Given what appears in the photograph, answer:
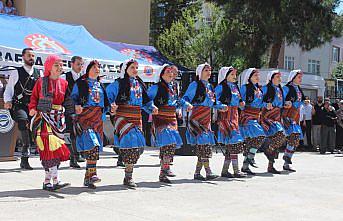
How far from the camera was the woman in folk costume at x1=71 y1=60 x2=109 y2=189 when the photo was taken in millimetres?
7578

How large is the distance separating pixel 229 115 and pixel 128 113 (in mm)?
2242

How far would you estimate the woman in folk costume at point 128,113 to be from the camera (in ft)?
26.0

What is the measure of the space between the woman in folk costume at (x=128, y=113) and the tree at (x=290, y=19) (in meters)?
13.8

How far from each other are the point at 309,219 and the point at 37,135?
3.72 m

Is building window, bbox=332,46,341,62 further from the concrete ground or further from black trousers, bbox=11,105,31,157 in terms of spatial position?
black trousers, bbox=11,105,31,157

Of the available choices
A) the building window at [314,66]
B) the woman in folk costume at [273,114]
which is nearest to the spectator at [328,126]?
the woman in folk costume at [273,114]

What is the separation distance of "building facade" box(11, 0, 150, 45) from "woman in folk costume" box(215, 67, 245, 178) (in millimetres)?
10813

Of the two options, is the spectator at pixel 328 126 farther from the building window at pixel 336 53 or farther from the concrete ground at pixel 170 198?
the building window at pixel 336 53

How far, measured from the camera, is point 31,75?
9.51 m

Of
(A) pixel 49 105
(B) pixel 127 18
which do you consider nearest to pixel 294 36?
(B) pixel 127 18

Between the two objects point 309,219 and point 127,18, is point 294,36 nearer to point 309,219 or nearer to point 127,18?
point 127,18

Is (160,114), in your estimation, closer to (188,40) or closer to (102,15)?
(102,15)

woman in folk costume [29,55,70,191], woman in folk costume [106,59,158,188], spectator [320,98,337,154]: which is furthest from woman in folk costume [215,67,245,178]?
spectator [320,98,337,154]

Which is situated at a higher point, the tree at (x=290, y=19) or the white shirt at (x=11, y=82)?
the tree at (x=290, y=19)
